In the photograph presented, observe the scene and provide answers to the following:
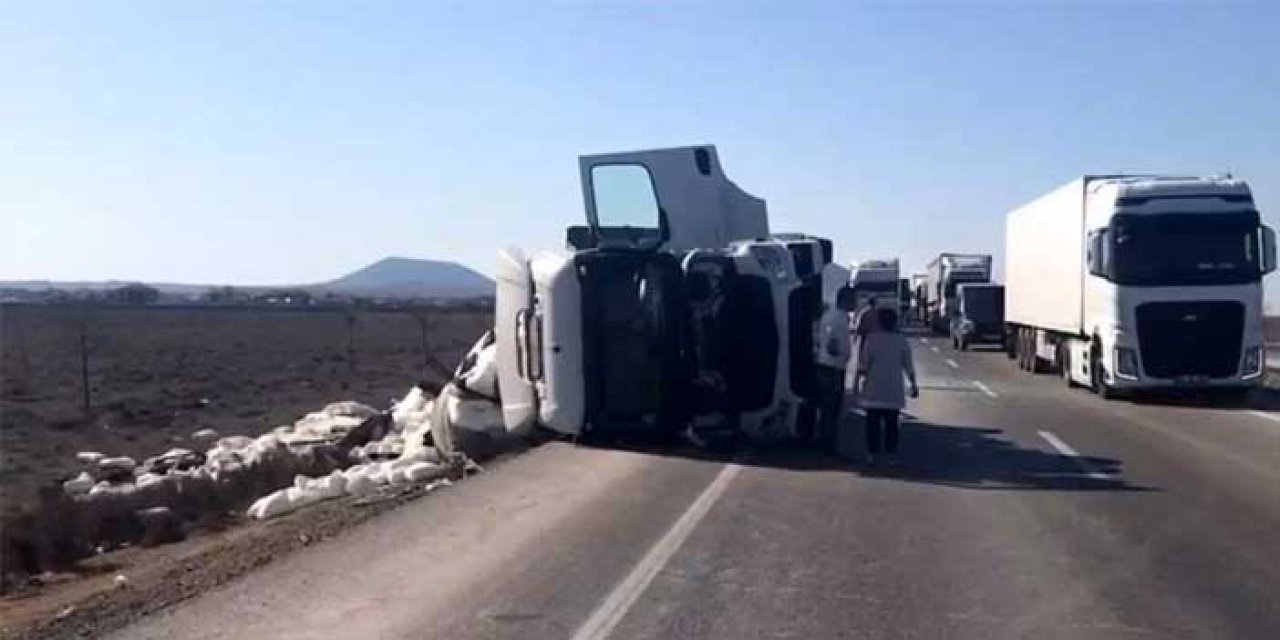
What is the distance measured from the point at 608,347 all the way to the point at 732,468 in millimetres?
2408

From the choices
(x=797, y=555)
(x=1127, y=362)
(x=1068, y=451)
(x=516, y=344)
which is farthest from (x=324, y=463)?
(x=1127, y=362)

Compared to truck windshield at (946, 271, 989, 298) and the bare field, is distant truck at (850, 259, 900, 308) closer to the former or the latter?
truck windshield at (946, 271, 989, 298)

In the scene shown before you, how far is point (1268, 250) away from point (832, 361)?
12.7m

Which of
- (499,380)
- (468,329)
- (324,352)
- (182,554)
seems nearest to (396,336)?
(468,329)

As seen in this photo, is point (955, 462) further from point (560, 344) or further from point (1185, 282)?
point (1185, 282)

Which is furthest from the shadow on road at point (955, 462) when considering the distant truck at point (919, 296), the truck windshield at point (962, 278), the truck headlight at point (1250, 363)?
the distant truck at point (919, 296)

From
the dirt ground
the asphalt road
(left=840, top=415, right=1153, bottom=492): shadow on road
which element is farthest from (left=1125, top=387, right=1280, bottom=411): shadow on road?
the dirt ground

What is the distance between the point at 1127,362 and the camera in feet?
94.5

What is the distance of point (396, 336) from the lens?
82312mm

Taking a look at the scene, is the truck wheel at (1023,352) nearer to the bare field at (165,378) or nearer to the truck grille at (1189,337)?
the truck grille at (1189,337)

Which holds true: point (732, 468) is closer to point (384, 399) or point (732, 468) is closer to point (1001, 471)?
point (1001, 471)

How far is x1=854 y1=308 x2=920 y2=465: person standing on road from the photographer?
1780 centimetres

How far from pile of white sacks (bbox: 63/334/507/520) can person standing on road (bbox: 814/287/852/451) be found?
3769 mm

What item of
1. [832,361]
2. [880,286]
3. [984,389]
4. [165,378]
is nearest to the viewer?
[832,361]
